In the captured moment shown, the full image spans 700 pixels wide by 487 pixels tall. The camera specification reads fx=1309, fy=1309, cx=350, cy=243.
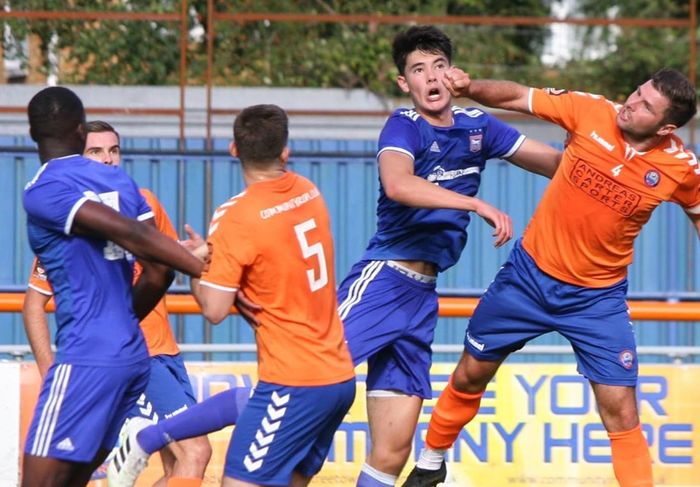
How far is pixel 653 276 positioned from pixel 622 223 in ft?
22.3

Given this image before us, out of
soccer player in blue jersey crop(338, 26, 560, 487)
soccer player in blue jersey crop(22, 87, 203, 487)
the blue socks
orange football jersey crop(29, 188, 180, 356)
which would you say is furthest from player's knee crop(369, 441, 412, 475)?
soccer player in blue jersey crop(22, 87, 203, 487)

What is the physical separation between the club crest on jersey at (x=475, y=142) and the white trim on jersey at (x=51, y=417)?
233 centimetres

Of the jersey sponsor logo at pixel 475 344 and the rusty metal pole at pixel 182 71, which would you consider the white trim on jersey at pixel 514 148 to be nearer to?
the jersey sponsor logo at pixel 475 344

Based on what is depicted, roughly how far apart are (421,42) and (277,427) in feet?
7.08

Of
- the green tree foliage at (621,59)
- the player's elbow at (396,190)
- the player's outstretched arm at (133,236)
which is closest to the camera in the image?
the player's outstretched arm at (133,236)

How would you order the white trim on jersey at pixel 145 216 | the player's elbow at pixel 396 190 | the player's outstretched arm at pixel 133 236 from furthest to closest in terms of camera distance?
the player's elbow at pixel 396 190 < the white trim on jersey at pixel 145 216 < the player's outstretched arm at pixel 133 236

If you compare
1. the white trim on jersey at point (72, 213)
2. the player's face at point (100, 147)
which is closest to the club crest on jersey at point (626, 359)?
the player's face at point (100, 147)

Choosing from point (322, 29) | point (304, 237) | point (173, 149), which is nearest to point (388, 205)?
point (304, 237)

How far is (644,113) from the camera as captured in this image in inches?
239

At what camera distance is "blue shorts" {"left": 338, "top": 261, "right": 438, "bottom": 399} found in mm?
6199

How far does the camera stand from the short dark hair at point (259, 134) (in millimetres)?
4980

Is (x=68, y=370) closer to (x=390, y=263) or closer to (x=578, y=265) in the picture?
(x=390, y=263)

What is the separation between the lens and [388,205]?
6.34 m

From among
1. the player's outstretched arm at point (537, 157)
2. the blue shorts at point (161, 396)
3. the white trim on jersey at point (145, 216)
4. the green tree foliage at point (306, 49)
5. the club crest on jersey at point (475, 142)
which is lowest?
the blue shorts at point (161, 396)
